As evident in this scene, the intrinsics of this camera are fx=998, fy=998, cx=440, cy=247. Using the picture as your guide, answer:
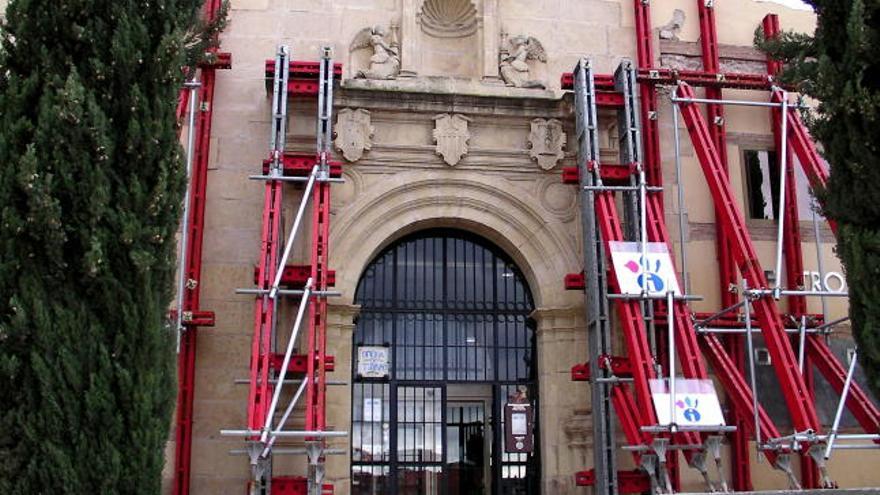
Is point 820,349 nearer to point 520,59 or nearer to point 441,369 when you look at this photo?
point 441,369

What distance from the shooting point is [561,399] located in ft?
32.7

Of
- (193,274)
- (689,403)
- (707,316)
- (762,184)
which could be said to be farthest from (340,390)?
(762,184)

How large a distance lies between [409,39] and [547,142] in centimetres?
184

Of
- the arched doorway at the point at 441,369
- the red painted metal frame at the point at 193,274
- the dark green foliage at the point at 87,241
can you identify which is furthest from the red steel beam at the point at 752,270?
the dark green foliage at the point at 87,241

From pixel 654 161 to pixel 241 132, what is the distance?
4334 mm

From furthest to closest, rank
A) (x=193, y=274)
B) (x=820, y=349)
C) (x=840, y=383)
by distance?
(x=820, y=349), (x=193, y=274), (x=840, y=383)

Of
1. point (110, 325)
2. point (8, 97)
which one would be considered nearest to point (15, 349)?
point (110, 325)

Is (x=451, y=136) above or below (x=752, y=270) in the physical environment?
above

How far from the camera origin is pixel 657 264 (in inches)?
370

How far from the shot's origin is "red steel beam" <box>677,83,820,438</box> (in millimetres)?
8633

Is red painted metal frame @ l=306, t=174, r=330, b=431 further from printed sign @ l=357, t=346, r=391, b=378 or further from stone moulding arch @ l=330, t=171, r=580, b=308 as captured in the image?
printed sign @ l=357, t=346, r=391, b=378

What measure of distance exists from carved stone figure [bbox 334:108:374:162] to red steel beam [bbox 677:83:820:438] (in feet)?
10.7

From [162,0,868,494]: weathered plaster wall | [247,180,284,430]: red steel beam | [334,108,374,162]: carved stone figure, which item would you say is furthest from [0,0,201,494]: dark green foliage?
[334,108,374,162]: carved stone figure

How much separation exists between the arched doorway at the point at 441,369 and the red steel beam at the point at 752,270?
2236mm
